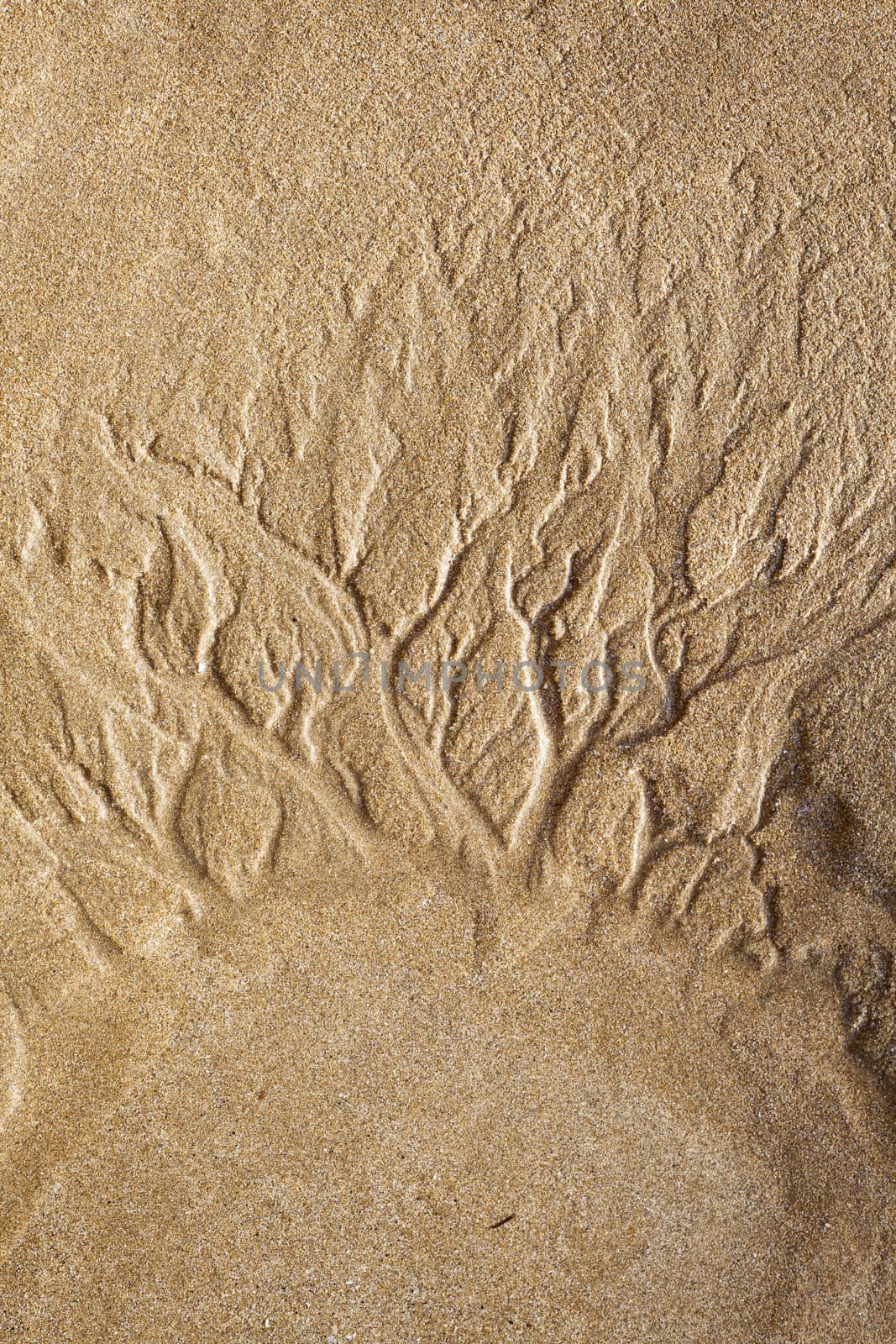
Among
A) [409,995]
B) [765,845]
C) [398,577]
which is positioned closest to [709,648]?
[765,845]

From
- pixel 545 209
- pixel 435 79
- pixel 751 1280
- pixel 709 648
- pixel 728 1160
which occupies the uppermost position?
pixel 435 79

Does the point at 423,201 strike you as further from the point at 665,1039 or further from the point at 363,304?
the point at 665,1039

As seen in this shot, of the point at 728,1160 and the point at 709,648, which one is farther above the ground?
the point at 709,648

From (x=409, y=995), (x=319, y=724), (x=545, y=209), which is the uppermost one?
(x=545, y=209)

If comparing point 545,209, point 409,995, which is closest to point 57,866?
point 409,995

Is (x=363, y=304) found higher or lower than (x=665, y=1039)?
higher

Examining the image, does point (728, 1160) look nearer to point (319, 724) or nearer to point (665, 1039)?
point (665, 1039)
